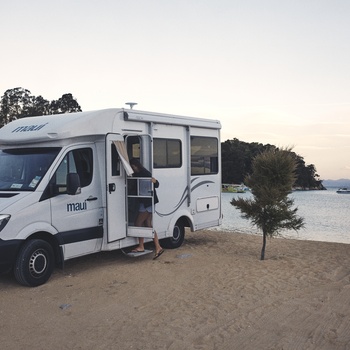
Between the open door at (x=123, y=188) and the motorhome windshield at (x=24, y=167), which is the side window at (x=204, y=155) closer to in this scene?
the open door at (x=123, y=188)

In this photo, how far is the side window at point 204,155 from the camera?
37.1ft

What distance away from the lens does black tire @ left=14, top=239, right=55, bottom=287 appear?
7488 millimetres

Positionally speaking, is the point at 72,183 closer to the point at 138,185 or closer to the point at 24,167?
the point at 24,167

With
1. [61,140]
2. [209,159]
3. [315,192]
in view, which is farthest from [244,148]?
[61,140]

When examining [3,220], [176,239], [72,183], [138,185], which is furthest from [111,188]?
[176,239]

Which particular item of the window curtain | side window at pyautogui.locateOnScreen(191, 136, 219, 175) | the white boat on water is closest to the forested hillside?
the white boat on water

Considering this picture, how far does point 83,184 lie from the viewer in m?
8.56

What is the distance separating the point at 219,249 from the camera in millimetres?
11375

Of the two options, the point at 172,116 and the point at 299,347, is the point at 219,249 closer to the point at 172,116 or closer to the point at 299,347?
the point at 172,116

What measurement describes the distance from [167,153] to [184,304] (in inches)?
172

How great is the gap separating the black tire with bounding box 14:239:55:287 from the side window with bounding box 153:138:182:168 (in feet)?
10.5

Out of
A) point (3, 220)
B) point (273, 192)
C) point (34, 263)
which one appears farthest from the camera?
point (273, 192)

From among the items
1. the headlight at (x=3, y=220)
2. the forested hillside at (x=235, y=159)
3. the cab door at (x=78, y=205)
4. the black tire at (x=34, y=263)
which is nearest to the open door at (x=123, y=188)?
the cab door at (x=78, y=205)

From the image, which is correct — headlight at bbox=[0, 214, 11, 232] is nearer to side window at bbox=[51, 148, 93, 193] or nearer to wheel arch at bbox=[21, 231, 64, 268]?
wheel arch at bbox=[21, 231, 64, 268]
